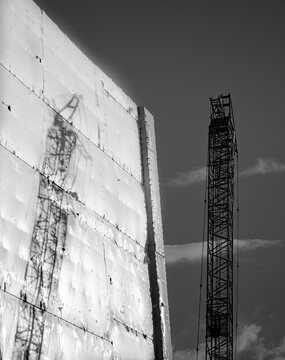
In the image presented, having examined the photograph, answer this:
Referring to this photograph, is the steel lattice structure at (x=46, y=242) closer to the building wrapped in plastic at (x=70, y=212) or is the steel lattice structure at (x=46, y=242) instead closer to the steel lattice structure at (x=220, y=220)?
the building wrapped in plastic at (x=70, y=212)

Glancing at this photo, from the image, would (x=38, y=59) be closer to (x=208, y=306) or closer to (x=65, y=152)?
(x=65, y=152)

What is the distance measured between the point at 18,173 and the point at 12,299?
224 inches

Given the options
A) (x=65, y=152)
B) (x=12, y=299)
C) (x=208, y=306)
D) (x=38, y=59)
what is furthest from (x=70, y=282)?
(x=208, y=306)

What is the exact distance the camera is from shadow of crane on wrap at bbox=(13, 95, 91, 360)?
27891 mm

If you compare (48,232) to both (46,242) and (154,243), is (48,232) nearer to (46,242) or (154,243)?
(46,242)

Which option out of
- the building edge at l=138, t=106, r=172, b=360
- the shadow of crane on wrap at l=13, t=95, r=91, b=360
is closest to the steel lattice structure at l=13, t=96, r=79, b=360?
the shadow of crane on wrap at l=13, t=95, r=91, b=360

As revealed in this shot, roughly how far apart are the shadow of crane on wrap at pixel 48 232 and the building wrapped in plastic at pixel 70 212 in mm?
52

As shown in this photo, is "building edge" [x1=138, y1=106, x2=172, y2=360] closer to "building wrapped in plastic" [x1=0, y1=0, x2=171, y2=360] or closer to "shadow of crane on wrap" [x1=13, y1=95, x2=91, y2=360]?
"building wrapped in plastic" [x1=0, y1=0, x2=171, y2=360]

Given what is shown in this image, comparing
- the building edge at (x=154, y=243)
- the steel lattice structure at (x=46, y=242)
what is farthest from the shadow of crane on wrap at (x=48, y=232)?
the building edge at (x=154, y=243)

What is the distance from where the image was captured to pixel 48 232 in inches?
1211

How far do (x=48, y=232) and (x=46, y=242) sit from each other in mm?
505

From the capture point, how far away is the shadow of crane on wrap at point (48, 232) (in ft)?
91.5

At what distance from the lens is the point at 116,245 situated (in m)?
36.2

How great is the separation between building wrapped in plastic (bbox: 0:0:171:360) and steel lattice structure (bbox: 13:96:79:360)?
0.16 ft
